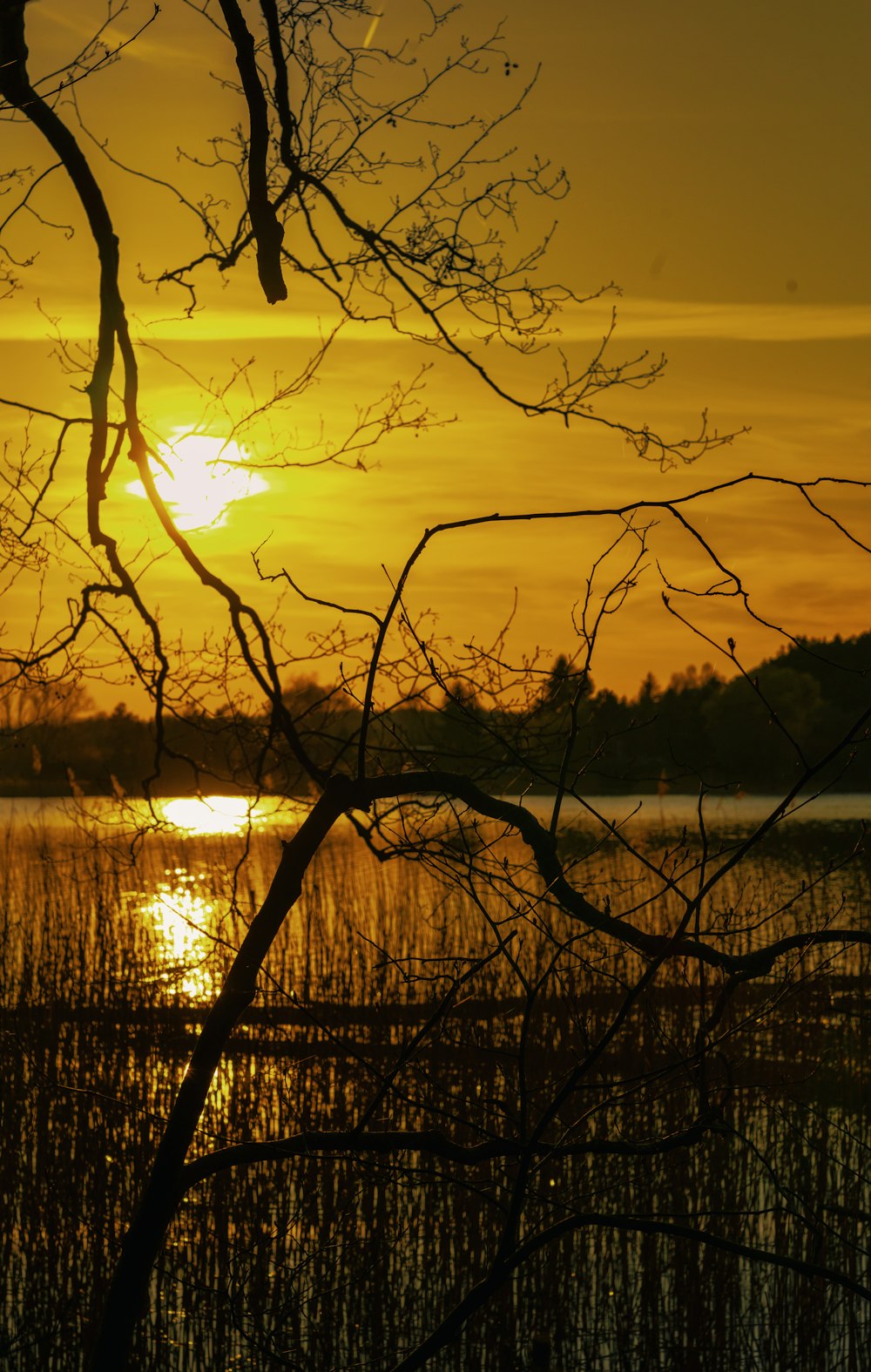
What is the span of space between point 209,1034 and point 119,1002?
501 centimetres

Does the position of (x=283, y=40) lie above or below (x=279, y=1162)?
above

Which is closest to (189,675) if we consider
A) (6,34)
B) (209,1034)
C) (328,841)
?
(6,34)

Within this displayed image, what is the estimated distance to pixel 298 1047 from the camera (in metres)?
5.78

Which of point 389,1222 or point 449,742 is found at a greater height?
point 449,742

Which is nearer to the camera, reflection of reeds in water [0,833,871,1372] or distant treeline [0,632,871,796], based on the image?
distant treeline [0,632,871,796]

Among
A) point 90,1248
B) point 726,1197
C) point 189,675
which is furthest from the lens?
point 726,1197

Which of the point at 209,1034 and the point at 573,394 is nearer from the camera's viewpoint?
the point at 209,1034

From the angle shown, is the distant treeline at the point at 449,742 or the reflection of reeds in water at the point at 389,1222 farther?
the reflection of reeds in water at the point at 389,1222

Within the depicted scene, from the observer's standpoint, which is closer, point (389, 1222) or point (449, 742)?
point (449, 742)

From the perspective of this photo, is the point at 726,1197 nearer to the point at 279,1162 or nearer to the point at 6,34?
the point at 279,1162

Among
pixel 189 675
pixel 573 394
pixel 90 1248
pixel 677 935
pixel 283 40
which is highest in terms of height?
pixel 283 40

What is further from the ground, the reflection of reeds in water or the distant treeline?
the distant treeline

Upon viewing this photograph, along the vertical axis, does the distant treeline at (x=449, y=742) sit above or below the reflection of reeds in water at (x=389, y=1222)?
above

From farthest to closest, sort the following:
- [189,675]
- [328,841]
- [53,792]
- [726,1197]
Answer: [328,841]
[53,792]
[726,1197]
[189,675]
